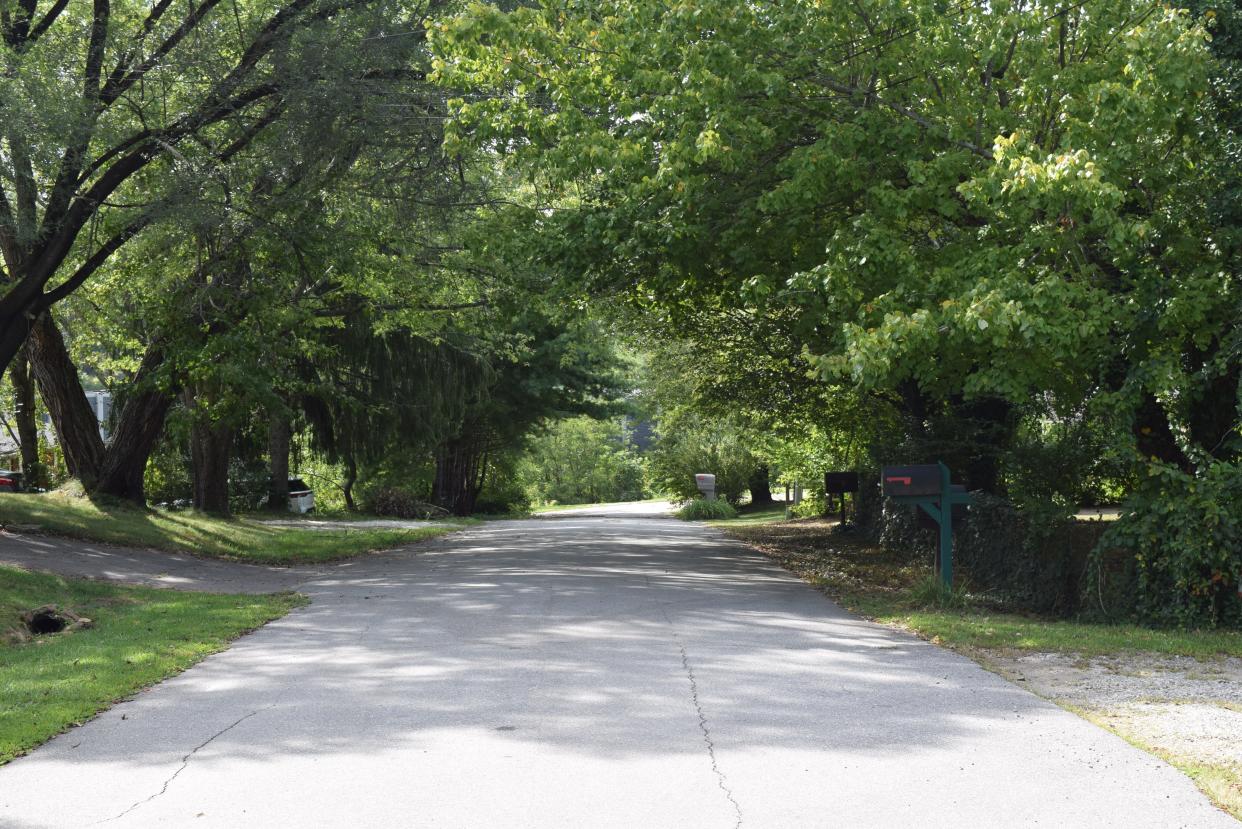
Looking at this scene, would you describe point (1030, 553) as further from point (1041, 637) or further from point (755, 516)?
point (755, 516)

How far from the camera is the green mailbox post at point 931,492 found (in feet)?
43.4

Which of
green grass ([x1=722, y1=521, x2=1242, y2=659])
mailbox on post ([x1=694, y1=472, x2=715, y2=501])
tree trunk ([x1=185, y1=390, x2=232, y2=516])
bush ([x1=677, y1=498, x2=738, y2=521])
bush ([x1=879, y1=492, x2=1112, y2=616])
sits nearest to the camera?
green grass ([x1=722, y1=521, x2=1242, y2=659])

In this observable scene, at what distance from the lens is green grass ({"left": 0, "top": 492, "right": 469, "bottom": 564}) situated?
1970 centimetres

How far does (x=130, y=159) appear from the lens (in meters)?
17.1

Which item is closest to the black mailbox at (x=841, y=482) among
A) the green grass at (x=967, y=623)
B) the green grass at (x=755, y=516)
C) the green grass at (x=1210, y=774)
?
the green grass at (x=967, y=623)

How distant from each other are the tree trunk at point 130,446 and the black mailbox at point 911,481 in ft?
49.6

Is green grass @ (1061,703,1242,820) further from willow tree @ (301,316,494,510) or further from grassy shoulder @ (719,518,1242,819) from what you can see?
willow tree @ (301,316,494,510)

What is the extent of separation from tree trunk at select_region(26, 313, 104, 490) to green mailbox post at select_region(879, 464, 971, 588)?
637 inches

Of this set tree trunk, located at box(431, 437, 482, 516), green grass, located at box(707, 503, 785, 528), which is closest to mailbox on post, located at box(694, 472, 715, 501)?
green grass, located at box(707, 503, 785, 528)

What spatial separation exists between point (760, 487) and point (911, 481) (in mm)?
32496

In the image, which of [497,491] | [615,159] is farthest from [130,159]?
[497,491]

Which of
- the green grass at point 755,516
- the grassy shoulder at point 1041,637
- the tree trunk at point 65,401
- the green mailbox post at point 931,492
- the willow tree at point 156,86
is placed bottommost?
the grassy shoulder at point 1041,637

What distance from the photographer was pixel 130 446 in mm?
23016

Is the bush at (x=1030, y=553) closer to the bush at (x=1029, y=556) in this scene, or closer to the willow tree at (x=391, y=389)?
the bush at (x=1029, y=556)
